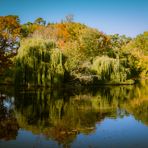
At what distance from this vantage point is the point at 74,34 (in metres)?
59.7

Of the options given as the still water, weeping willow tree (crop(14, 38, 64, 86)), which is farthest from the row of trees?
the still water

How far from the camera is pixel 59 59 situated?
32875 millimetres

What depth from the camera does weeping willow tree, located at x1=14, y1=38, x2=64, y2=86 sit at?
31547mm

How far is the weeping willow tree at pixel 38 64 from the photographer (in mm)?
31547

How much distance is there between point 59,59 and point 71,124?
59.5 feet

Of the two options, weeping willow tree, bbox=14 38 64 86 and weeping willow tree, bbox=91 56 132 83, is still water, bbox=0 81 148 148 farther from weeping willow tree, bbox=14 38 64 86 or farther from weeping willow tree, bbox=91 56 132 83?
weeping willow tree, bbox=91 56 132 83

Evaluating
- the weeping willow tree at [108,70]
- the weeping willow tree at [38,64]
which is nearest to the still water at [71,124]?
the weeping willow tree at [38,64]

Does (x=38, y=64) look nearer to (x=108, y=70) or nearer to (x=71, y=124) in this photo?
(x=108, y=70)

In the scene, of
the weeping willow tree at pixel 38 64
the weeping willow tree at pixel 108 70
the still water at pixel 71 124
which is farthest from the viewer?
the weeping willow tree at pixel 108 70

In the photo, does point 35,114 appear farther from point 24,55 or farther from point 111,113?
point 24,55

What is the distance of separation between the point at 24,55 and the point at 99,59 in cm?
1243

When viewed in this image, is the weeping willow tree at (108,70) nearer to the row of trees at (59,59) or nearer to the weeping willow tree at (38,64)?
the row of trees at (59,59)

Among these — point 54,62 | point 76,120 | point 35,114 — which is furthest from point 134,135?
point 54,62

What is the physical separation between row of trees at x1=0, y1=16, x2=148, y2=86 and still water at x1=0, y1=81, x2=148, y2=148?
8641 millimetres
